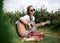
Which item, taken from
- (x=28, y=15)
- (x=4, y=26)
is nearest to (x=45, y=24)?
(x=28, y=15)

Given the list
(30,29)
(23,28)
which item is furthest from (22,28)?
(30,29)

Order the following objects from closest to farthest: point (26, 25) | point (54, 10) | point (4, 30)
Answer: point (4, 30)
point (26, 25)
point (54, 10)

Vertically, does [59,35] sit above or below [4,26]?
below

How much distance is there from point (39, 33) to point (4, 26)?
2.87 metres

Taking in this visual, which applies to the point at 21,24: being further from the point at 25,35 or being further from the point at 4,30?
the point at 4,30

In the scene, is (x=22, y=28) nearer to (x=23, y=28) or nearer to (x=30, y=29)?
(x=23, y=28)

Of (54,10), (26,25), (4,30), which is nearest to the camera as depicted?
(4,30)

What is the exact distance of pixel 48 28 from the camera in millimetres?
3920

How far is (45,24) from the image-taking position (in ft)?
13.1

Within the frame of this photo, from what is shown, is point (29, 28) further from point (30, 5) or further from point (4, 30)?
point (4, 30)

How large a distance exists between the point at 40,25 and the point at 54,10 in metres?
0.40

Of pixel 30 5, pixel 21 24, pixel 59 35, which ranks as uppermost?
pixel 30 5

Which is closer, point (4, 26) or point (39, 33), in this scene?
point (4, 26)

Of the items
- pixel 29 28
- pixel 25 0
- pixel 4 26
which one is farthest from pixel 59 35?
pixel 4 26
